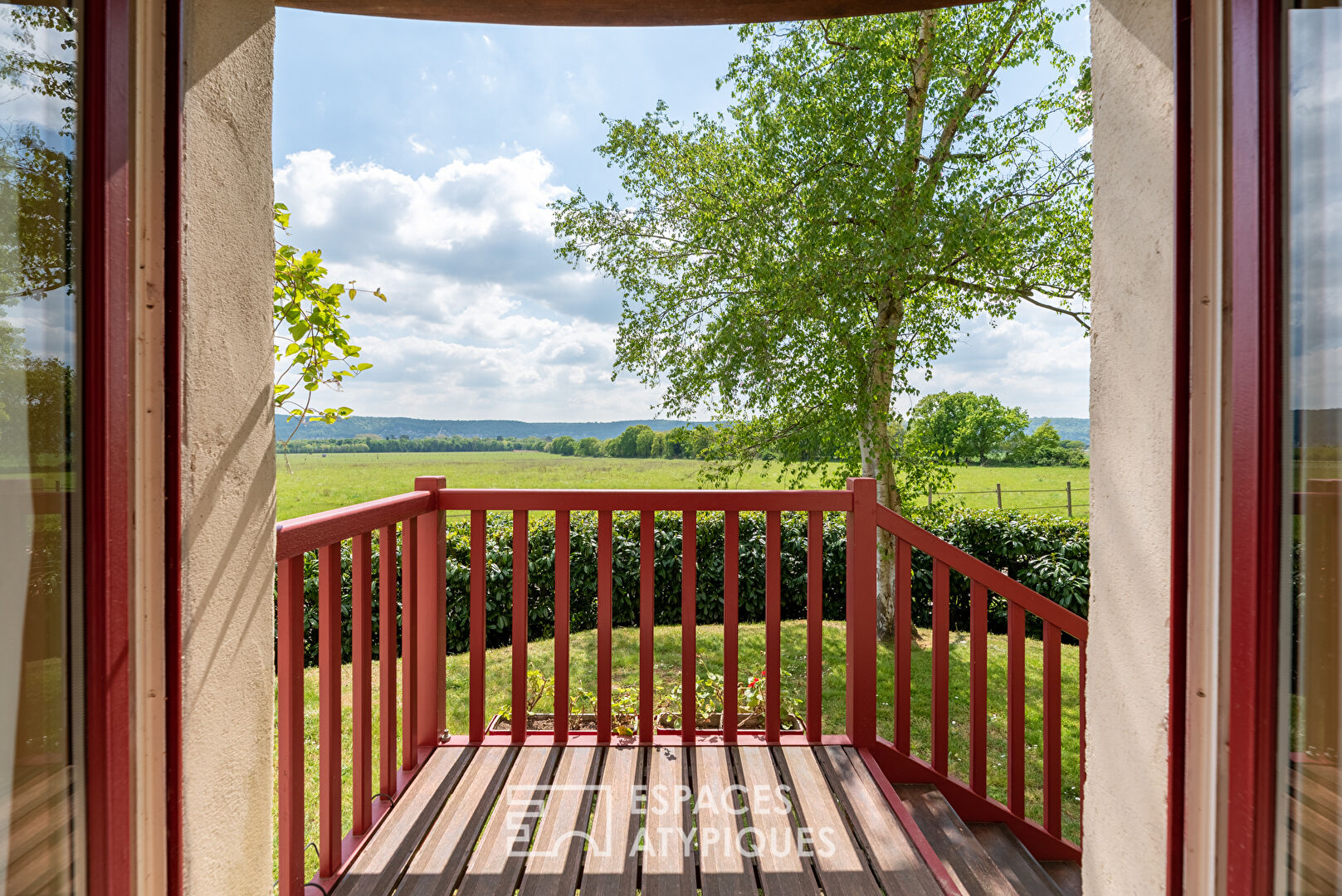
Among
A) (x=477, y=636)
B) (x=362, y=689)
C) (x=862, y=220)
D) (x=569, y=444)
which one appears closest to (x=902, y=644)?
(x=477, y=636)

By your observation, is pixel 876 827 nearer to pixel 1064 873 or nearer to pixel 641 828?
pixel 641 828

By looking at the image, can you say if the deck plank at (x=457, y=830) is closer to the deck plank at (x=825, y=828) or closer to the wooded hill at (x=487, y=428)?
the deck plank at (x=825, y=828)

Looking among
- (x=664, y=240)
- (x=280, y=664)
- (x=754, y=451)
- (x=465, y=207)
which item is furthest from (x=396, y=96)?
(x=280, y=664)

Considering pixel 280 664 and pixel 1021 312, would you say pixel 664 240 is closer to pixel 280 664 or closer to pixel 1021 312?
pixel 1021 312

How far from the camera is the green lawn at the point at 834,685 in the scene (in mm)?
3465

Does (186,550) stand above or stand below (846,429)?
below

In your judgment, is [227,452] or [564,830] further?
[564,830]

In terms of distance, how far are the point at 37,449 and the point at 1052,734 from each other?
3431 mm

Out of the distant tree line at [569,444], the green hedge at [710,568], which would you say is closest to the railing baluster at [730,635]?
the distant tree line at [569,444]

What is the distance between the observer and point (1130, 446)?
40.4 inches

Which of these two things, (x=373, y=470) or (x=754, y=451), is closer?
(x=754, y=451)

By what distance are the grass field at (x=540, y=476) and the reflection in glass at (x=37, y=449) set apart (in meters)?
3.65

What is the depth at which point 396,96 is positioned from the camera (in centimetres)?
950

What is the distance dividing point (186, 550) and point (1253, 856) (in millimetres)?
1665
